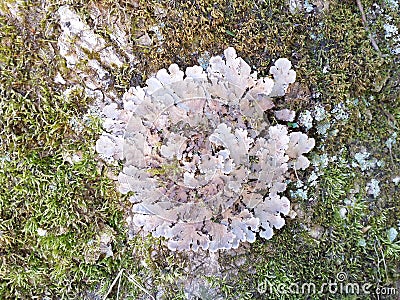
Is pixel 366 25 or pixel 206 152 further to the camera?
pixel 366 25

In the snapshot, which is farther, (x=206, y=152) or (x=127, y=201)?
(x=127, y=201)

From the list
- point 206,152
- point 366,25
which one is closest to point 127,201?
point 206,152

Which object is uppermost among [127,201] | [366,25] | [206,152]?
[366,25]

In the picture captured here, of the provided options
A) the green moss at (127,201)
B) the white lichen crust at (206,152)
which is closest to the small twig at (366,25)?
the green moss at (127,201)

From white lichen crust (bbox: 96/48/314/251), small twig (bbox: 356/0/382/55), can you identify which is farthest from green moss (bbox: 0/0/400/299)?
white lichen crust (bbox: 96/48/314/251)

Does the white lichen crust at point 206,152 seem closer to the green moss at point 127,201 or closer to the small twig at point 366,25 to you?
the green moss at point 127,201

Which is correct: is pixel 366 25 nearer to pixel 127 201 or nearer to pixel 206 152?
pixel 206 152

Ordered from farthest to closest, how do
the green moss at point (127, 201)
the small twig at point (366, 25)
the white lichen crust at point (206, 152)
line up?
the small twig at point (366, 25)
the green moss at point (127, 201)
the white lichen crust at point (206, 152)

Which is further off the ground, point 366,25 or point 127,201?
point 366,25

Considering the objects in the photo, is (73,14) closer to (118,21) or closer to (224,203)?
(118,21)
